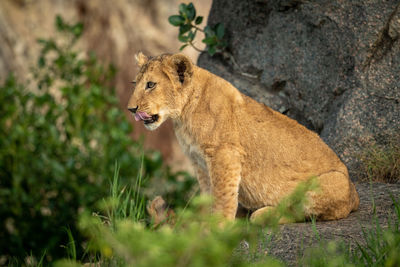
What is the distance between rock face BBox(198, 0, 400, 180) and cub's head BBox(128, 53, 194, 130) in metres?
1.61

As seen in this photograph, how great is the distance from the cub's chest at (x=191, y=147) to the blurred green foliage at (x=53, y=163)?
2.09m

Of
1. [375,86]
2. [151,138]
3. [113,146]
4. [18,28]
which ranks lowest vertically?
[151,138]

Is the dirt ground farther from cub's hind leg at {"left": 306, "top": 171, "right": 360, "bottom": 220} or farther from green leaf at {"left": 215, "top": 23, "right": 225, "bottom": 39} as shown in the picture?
green leaf at {"left": 215, "top": 23, "right": 225, "bottom": 39}

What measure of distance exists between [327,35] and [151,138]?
5027 millimetres

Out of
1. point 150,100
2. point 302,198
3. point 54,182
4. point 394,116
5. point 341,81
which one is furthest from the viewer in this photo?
point 54,182

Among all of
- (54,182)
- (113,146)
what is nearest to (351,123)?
(113,146)

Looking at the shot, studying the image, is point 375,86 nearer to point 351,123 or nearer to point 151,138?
point 351,123

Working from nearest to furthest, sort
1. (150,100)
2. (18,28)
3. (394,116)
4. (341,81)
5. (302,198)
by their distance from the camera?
(302,198) → (150,100) → (394,116) → (341,81) → (18,28)

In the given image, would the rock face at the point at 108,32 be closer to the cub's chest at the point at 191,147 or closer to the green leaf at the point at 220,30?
the green leaf at the point at 220,30

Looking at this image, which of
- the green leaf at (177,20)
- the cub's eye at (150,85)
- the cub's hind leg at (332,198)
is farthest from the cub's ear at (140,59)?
the cub's hind leg at (332,198)

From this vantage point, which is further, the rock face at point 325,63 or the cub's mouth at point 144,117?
the rock face at point 325,63

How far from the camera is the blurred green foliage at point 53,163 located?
6.23 m

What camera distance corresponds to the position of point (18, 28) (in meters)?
8.94

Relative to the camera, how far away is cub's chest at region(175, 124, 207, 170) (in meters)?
3.99
